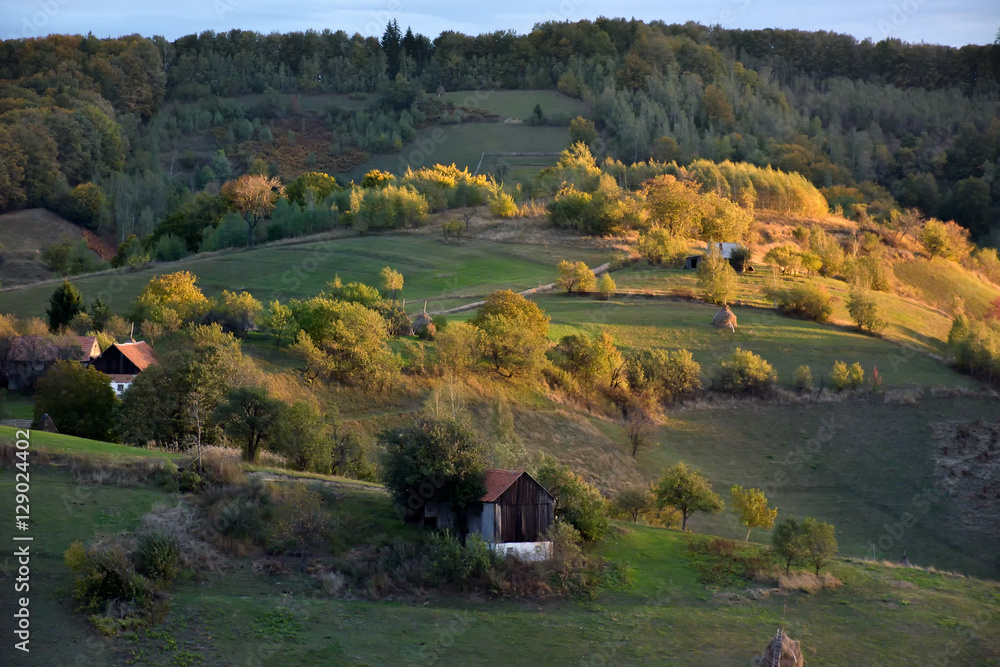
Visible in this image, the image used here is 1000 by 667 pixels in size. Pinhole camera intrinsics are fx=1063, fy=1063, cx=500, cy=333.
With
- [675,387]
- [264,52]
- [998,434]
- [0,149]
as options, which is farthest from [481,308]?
[264,52]

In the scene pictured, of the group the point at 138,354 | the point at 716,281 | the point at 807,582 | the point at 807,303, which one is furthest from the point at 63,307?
the point at 807,303

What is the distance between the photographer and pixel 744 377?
57875 mm

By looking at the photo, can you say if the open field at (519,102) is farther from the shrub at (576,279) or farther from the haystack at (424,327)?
the haystack at (424,327)

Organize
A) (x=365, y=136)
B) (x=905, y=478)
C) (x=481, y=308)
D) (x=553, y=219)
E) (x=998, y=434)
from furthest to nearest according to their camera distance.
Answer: (x=365, y=136), (x=553, y=219), (x=481, y=308), (x=998, y=434), (x=905, y=478)

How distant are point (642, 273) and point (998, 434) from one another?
30162 millimetres

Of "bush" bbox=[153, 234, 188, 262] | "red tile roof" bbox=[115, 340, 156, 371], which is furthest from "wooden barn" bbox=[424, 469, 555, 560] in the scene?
"bush" bbox=[153, 234, 188, 262]

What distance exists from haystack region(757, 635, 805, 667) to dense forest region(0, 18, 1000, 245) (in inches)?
3854

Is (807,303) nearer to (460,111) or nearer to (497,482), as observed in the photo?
(497,482)

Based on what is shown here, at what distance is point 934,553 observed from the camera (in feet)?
144

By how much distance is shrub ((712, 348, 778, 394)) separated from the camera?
189 ft

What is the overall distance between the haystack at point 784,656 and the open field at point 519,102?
123606mm

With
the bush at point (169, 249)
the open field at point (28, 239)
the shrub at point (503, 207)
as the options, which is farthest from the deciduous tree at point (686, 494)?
the open field at point (28, 239)

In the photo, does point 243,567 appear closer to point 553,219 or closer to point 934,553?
point 934,553

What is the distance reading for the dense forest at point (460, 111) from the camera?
427ft
